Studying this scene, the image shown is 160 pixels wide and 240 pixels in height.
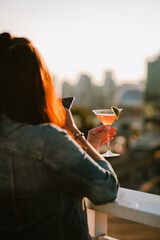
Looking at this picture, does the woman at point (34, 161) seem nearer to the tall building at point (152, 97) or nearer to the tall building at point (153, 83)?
the tall building at point (152, 97)

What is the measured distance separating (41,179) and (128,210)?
1.44 ft

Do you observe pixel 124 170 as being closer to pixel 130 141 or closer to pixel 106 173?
pixel 130 141

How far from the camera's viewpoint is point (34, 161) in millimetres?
1085

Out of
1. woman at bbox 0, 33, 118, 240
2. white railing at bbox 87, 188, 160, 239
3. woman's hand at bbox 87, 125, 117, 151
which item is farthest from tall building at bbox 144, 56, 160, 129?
woman at bbox 0, 33, 118, 240

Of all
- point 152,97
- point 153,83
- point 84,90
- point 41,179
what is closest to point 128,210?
point 41,179

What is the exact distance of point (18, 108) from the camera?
3.76 ft

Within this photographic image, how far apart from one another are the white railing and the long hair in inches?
21.4

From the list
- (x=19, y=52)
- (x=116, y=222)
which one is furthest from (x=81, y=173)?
(x=116, y=222)

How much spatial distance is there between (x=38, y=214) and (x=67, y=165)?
26cm

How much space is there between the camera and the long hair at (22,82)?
113 cm

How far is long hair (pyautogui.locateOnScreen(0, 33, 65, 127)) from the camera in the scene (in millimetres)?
1130

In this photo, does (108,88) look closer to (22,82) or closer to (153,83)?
(153,83)

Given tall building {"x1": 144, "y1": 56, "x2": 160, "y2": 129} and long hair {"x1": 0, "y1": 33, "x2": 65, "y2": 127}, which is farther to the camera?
tall building {"x1": 144, "y1": 56, "x2": 160, "y2": 129}

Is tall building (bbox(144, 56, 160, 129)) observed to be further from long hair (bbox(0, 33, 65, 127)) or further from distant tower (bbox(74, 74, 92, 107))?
long hair (bbox(0, 33, 65, 127))
